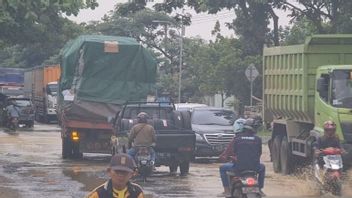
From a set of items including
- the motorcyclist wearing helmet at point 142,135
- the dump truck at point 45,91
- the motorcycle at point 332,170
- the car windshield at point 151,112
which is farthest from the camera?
the dump truck at point 45,91

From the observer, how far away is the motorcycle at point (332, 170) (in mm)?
15883

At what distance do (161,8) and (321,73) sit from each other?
21900 mm

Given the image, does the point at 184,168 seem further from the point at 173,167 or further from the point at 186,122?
the point at 186,122

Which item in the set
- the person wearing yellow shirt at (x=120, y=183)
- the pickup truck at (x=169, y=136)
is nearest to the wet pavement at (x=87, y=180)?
the pickup truck at (x=169, y=136)

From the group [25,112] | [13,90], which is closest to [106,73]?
[25,112]

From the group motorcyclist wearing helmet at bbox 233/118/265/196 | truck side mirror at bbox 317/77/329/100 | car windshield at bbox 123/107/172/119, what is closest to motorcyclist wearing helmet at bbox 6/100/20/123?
car windshield at bbox 123/107/172/119

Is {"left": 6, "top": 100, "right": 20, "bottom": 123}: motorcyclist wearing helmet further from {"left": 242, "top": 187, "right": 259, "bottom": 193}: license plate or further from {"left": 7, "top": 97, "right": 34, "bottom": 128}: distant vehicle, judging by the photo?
{"left": 242, "top": 187, "right": 259, "bottom": 193}: license plate

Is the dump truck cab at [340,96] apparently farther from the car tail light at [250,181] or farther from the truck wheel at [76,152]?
the truck wheel at [76,152]

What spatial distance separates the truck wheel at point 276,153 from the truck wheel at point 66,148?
565 cm

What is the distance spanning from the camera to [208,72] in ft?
182

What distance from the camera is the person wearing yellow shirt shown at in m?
6.39

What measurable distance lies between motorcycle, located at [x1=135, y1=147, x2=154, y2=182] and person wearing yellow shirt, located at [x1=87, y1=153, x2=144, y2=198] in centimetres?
1157

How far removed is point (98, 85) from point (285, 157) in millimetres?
5692

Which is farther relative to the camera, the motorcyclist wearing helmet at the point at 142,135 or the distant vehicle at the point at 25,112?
the distant vehicle at the point at 25,112
